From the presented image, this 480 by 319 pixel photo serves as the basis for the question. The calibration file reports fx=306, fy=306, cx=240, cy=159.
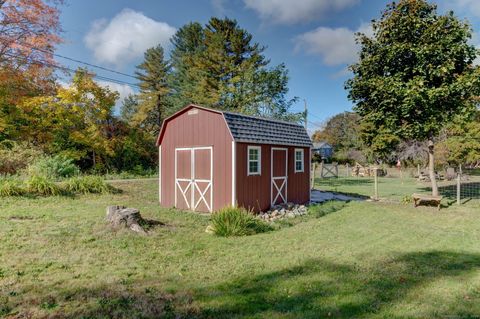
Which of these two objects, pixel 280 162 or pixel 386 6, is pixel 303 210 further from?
pixel 386 6

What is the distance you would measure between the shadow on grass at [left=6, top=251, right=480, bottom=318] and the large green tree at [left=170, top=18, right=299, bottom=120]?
625 inches

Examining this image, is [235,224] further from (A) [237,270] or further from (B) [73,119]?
(B) [73,119]

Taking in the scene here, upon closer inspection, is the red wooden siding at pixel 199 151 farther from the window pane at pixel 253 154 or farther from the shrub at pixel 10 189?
the shrub at pixel 10 189

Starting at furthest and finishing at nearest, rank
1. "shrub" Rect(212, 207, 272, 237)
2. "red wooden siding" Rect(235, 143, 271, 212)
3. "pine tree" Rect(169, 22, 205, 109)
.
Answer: "pine tree" Rect(169, 22, 205, 109)
"red wooden siding" Rect(235, 143, 271, 212)
"shrub" Rect(212, 207, 272, 237)

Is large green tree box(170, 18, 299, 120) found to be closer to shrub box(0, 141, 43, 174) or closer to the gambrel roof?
the gambrel roof

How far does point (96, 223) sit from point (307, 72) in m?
22.3

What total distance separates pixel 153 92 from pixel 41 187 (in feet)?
63.1

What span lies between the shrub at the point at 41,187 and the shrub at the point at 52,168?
93.4 inches

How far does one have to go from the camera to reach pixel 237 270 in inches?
182

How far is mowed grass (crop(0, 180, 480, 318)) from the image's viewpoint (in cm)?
333

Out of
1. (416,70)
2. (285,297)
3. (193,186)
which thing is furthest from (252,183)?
(416,70)

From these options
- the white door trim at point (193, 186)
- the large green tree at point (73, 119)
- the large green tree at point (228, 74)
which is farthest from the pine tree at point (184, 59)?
the white door trim at point (193, 186)

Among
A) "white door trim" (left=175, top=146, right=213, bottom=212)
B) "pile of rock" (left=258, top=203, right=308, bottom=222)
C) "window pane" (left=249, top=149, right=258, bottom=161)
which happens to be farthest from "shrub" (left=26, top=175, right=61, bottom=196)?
"pile of rock" (left=258, top=203, right=308, bottom=222)

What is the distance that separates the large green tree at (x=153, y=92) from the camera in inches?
1082
